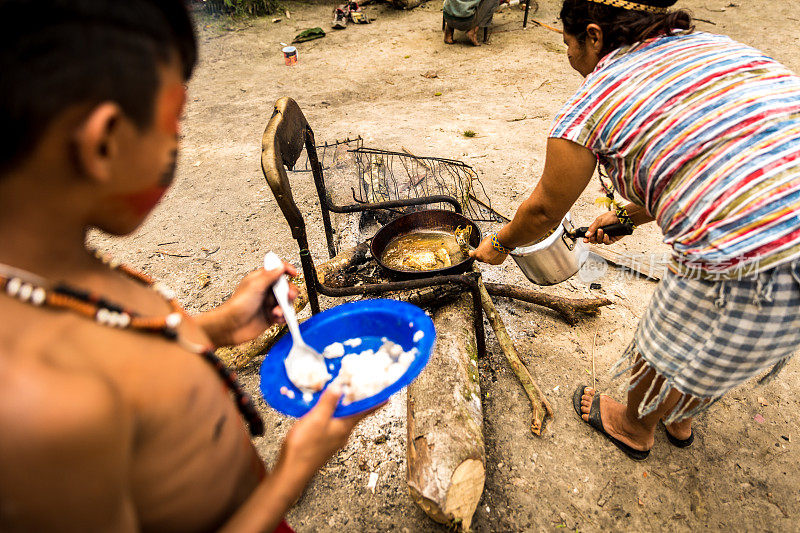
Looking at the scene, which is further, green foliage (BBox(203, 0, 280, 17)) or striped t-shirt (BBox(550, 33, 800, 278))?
green foliage (BBox(203, 0, 280, 17))

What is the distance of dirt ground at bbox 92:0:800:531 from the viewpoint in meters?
2.14

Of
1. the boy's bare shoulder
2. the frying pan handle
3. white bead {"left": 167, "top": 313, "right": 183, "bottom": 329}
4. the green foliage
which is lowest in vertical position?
the green foliage

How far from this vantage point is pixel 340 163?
15.3 feet

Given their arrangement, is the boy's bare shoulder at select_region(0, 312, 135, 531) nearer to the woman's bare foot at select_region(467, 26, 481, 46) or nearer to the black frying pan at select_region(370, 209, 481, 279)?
the black frying pan at select_region(370, 209, 481, 279)

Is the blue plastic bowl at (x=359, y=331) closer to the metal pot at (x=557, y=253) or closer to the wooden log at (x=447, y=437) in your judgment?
the wooden log at (x=447, y=437)

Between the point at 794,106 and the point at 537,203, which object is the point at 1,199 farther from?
the point at 794,106

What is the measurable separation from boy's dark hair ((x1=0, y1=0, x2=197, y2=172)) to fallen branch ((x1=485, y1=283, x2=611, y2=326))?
272 cm

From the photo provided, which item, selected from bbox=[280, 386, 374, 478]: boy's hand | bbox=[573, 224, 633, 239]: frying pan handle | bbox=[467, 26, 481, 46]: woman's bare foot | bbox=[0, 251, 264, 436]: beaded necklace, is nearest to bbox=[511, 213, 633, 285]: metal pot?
bbox=[573, 224, 633, 239]: frying pan handle

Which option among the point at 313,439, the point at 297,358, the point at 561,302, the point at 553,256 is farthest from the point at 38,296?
the point at 561,302

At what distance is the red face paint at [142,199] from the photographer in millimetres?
738

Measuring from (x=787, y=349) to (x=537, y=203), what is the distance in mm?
1066

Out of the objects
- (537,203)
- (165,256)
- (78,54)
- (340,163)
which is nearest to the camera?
(78,54)

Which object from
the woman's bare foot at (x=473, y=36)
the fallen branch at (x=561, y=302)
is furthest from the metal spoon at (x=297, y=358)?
the woman's bare foot at (x=473, y=36)

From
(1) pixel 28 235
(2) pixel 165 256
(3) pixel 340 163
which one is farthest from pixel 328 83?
(1) pixel 28 235
